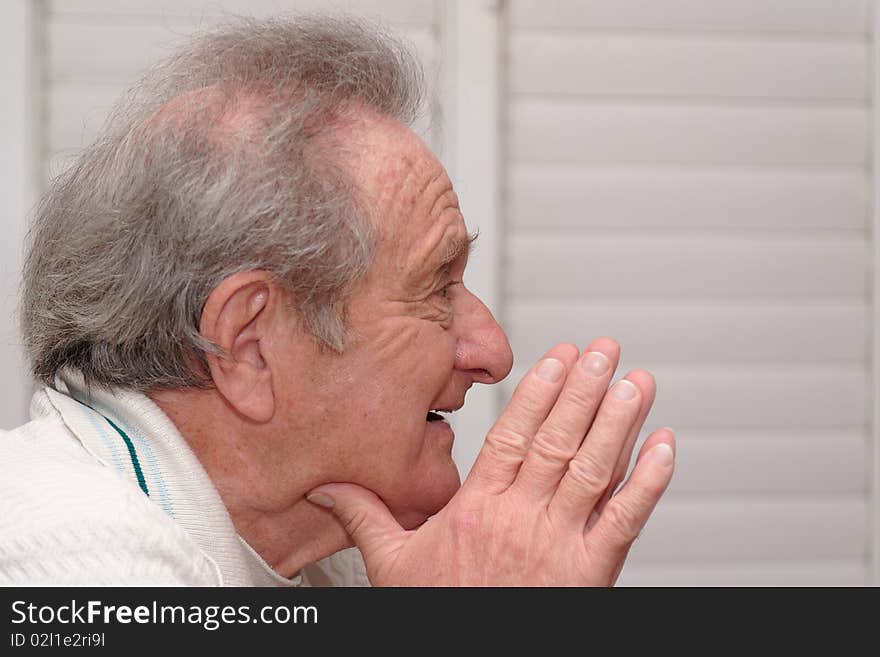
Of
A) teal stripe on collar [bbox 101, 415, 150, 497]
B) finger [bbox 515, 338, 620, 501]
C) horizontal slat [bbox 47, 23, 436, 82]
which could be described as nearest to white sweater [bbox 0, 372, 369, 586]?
teal stripe on collar [bbox 101, 415, 150, 497]

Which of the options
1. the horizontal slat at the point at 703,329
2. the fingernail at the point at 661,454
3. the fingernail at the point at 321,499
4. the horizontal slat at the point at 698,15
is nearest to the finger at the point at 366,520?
the fingernail at the point at 321,499

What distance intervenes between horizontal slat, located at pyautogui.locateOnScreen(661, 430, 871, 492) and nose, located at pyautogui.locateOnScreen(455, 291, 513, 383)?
46.8 inches

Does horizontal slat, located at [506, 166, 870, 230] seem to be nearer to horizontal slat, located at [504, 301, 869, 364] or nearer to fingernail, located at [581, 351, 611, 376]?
horizontal slat, located at [504, 301, 869, 364]

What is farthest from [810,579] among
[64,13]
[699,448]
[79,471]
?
[64,13]

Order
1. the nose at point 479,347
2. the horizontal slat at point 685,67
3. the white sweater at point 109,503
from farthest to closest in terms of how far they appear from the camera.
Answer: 1. the horizontal slat at point 685,67
2. the nose at point 479,347
3. the white sweater at point 109,503

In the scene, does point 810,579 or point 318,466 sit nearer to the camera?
point 318,466

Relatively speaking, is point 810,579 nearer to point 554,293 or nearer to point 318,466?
point 554,293

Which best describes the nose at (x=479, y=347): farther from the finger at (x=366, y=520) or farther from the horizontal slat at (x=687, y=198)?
the horizontal slat at (x=687, y=198)

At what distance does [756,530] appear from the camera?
8.07 ft

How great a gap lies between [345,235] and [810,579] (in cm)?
181

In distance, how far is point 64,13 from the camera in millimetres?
2262

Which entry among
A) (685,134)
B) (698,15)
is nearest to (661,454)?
(685,134)

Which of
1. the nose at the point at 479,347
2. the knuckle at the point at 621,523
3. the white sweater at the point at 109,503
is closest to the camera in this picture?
the white sweater at the point at 109,503

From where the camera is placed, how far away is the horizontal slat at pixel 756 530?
2.44 m
